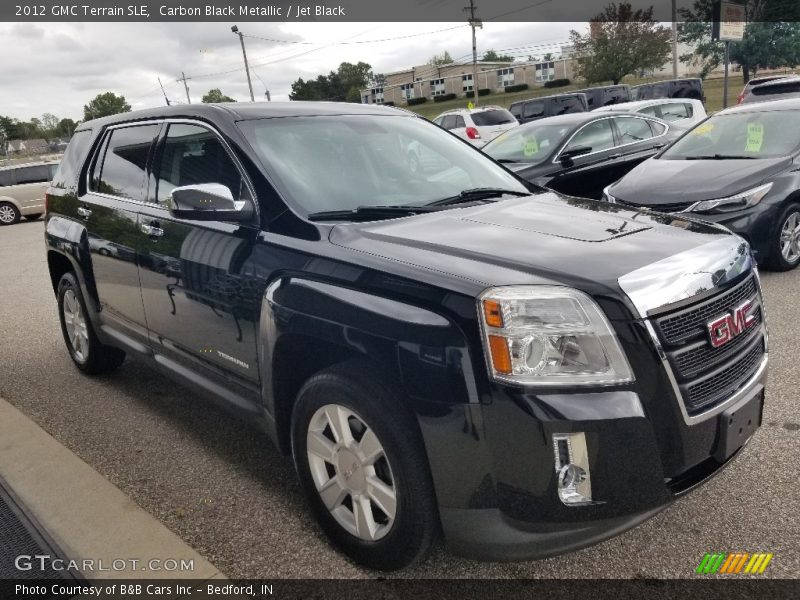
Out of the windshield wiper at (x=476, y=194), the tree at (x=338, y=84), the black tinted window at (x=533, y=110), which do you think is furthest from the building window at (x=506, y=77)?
the windshield wiper at (x=476, y=194)

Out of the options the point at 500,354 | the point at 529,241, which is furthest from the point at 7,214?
the point at 500,354

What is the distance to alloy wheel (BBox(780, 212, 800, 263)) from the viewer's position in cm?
625

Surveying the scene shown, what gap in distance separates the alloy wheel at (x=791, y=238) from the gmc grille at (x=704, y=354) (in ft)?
14.2

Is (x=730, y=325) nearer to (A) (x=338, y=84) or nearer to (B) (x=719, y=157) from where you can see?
(B) (x=719, y=157)

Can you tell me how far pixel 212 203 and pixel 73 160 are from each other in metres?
2.45

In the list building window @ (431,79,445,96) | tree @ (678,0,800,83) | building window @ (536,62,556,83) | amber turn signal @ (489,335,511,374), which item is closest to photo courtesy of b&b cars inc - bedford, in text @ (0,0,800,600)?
amber turn signal @ (489,335,511,374)

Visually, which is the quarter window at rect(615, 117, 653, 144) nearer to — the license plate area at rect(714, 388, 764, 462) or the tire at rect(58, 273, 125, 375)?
the tire at rect(58, 273, 125, 375)

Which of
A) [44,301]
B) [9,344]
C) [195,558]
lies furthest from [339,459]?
[44,301]

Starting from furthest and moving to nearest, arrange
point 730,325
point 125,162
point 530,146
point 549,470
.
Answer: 1. point 530,146
2. point 125,162
3. point 730,325
4. point 549,470

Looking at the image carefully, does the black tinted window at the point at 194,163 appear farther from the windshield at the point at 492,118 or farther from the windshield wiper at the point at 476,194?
the windshield at the point at 492,118

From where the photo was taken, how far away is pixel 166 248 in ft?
11.3

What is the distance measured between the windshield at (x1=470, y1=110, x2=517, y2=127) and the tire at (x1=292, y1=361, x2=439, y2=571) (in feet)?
64.2

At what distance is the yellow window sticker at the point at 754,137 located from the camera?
671cm

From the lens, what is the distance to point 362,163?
3.24 meters
